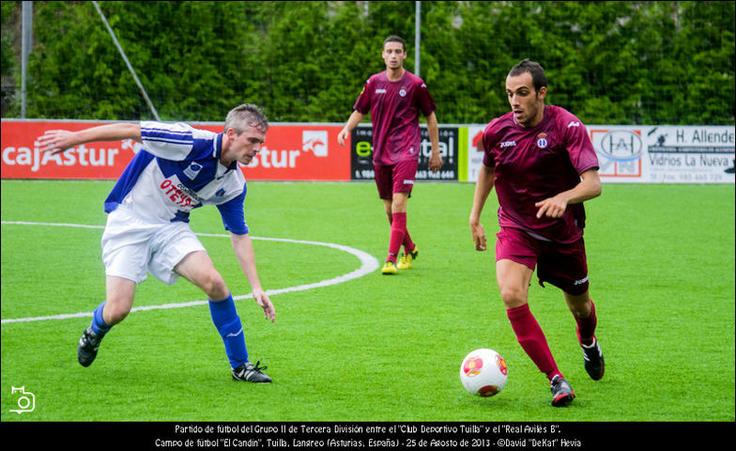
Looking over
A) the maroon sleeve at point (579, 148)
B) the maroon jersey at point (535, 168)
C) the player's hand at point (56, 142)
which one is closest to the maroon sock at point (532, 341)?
the maroon jersey at point (535, 168)

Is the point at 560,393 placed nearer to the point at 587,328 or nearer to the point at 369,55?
the point at 587,328

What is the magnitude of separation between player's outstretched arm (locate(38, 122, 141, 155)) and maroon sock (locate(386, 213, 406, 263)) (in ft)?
17.3

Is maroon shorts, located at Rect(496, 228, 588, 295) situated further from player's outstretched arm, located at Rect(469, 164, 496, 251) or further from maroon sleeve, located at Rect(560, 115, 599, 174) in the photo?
maroon sleeve, located at Rect(560, 115, 599, 174)

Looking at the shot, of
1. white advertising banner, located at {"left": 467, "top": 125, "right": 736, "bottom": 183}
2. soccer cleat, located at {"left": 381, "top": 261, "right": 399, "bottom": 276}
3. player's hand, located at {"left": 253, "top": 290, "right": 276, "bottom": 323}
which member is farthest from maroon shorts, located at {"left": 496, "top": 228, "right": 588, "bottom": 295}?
white advertising banner, located at {"left": 467, "top": 125, "right": 736, "bottom": 183}

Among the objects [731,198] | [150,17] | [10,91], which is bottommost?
[731,198]

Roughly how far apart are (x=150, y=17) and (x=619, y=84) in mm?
10529

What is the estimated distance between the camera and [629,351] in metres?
7.66

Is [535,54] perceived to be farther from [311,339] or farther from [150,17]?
[311,339]

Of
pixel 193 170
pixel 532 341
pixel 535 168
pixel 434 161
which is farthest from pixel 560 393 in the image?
pixel 434 161

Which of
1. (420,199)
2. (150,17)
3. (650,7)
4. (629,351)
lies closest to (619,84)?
(650,7)

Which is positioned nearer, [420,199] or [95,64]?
[420,199]

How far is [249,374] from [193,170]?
1210 millimetres

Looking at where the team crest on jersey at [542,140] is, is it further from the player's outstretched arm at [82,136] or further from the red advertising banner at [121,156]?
the red advertising banner at [121,156]

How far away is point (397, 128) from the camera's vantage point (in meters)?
12.0
